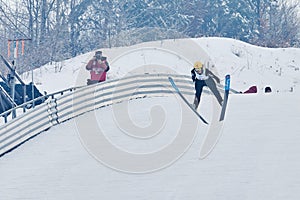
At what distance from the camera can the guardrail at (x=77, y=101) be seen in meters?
15.8

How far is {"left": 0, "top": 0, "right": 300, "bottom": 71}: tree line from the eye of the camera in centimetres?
5710

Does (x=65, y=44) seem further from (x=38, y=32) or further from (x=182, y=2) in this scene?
(x=182, y=2)

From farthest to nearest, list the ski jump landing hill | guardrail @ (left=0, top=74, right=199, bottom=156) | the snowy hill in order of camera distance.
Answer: the ski jump landing hill < guardrail @ (left=0, top=74, right=199, bottom=156) < the snowy hill

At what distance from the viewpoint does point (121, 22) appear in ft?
196

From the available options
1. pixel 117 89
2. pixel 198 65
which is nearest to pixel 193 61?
pixel 117 89

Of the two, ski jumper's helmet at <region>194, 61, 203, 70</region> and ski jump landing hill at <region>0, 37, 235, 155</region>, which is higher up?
ski jumper's helmet at <region>194, 61, 203, 70</region>

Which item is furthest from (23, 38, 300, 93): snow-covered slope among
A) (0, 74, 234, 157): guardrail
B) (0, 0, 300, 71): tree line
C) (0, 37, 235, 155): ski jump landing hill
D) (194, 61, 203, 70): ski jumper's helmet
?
(194, 61, 203, 70): ski jumper's helmet

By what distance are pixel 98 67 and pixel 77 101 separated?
2.96 meters

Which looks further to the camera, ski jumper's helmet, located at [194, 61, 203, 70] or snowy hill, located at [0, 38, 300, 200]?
ski jumper's helmet, located at [194, 61, 203, 70]

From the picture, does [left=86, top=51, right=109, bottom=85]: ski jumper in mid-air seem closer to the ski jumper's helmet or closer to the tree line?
the ski jumper's helmet

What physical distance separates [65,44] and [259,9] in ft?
66.2

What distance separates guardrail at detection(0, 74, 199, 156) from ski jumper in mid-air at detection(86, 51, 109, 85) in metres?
0.60

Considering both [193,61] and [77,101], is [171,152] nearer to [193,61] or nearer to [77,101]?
[77,101]

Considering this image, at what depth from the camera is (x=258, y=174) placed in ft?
38.5
